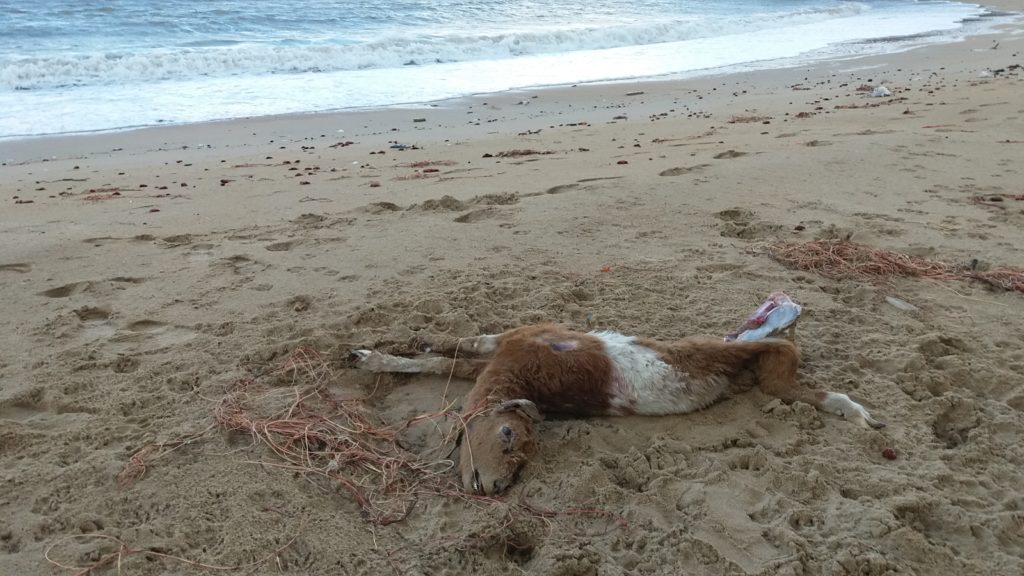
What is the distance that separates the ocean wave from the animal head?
14.2m

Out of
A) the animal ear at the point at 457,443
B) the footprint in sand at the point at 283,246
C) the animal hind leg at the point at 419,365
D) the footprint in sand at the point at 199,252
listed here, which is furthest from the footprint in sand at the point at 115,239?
the animal ear at the point at 457,443

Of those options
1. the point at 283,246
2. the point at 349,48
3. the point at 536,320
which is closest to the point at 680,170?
the point at 536,320

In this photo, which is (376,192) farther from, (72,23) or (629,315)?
(72,23)

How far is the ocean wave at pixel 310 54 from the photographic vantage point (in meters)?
13.4

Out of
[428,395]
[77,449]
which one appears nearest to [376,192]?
[428,395]

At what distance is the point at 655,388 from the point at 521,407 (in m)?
0.59

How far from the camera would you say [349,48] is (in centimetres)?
1642

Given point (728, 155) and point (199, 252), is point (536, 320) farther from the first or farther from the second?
point (728, 155)

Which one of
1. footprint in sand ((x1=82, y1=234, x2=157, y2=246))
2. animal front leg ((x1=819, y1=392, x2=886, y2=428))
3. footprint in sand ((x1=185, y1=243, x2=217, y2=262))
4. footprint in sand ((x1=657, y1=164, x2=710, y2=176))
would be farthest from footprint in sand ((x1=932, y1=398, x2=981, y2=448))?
footprint in sand ((x1=82, y1=234, x2=157, y2=246))

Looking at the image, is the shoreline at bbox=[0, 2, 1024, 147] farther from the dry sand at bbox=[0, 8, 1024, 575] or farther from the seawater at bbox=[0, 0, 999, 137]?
the dry sand at bbox=[0, 8, 1024, 575]

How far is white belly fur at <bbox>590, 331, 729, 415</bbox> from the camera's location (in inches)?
108

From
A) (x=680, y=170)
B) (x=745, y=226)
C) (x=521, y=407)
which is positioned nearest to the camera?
(x=521, y=407)

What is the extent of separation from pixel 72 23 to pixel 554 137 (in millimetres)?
17283

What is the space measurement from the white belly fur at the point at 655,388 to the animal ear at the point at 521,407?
37 cm
